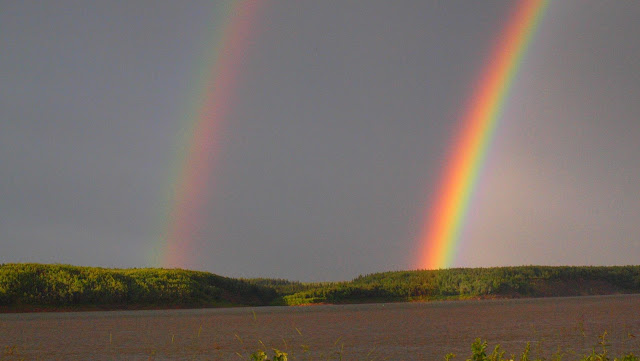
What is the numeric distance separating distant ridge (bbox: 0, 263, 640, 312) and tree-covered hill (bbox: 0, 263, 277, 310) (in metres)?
0.04

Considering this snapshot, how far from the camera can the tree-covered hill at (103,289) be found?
2969 centimetres

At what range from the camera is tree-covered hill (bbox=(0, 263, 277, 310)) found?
97.4 feet

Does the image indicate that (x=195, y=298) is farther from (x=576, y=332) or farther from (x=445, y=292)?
(x=576, y=332)

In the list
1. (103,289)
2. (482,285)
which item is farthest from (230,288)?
(482,285)

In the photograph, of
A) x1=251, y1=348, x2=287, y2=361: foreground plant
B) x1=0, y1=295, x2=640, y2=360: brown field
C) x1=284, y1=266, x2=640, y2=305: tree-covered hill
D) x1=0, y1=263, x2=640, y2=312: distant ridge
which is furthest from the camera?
x1=284, y1=266, x2=640, y2=305: tree-covered hill

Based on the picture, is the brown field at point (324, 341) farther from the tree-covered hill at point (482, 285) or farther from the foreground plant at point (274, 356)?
the tree-covered hill at point (482, 285)

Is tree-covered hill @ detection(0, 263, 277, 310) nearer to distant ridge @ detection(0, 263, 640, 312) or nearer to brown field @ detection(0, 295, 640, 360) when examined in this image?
distant ridge @ detection(0, 263, 640, 312)

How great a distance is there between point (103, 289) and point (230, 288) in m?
9.97

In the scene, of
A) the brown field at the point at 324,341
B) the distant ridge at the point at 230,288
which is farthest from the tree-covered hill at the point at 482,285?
the brown field at the point at 324,341

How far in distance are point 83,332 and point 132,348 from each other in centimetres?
417

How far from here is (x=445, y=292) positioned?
49.4 meters

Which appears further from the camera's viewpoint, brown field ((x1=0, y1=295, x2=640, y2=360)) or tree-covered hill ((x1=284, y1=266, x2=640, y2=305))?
tree-covered hill ((x1=284, y1=266, x2=640, y2=305))

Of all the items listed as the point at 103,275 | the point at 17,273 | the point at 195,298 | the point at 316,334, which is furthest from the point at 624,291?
the point at 316,334

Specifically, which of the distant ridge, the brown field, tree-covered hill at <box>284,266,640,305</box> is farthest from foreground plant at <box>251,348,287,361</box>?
tree-covered hill at <box>284,266,640,305</box>
